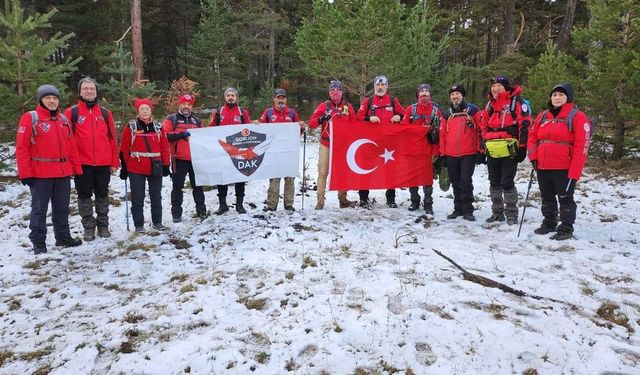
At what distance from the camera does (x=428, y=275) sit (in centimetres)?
523

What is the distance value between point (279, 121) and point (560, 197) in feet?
18.2

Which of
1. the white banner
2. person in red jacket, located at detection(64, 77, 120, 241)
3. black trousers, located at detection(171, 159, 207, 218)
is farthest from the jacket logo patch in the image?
the white banner

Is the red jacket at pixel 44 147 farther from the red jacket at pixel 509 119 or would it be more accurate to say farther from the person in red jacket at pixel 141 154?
the red jacket at pixel 509 119

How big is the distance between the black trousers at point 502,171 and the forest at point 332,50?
20.2 ft

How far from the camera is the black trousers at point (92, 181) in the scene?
706cm

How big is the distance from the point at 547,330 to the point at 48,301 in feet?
18.2

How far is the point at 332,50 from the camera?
1702cm

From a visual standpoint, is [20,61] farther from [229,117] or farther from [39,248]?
[39,248]

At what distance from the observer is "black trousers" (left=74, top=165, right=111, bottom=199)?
278 inches

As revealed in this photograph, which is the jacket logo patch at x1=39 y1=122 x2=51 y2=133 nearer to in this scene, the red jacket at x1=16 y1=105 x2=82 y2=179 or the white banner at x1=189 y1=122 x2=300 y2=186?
the red jacket at x1=16 y1=105 x2=82 y2=179

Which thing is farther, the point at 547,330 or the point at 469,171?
the point at 469,171

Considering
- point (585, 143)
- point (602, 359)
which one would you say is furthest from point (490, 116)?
point (602, 359)

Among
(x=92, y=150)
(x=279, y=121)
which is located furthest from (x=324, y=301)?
(x=279, y=121)

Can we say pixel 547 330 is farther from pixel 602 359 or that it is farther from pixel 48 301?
pixel 48 301
